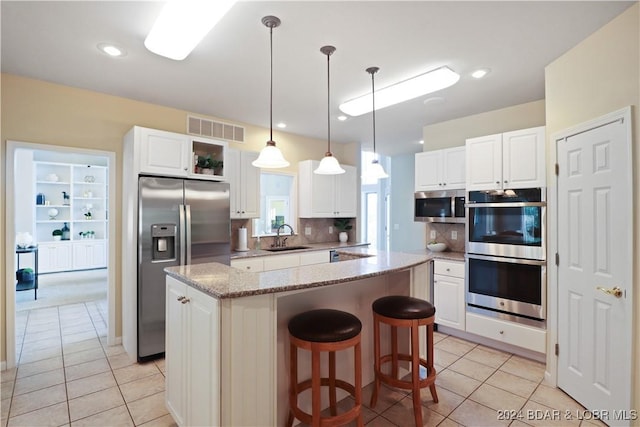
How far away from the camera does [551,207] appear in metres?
2.67

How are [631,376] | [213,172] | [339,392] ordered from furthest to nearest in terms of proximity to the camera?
1. [213,172]
2. [339,392]
3. [631,376]

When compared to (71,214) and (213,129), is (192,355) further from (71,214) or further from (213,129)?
(71,214)

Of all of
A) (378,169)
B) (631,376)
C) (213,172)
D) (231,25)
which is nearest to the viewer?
(631,376)

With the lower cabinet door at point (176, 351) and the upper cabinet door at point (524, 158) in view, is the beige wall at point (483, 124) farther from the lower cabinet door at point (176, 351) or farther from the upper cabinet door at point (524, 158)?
the lower cabinet door at point (176, 351)

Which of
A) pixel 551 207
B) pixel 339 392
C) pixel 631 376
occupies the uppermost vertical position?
pixel 551 207

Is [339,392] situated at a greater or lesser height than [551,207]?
lesser

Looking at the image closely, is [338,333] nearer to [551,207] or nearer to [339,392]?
[339,392]

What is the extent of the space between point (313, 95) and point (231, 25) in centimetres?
140

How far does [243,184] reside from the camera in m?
4.25

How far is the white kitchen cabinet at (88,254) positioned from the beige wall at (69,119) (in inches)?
193

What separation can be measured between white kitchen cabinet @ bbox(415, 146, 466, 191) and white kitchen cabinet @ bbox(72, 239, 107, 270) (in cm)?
727

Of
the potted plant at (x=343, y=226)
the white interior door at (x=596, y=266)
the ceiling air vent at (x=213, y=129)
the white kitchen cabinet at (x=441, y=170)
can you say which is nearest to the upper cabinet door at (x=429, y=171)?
the white kitchen cabinet at (x=441, y=170)

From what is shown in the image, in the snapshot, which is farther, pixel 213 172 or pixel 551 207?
pixel 213 172

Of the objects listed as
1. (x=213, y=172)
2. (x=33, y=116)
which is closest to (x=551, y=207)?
(x=213, y=172)
